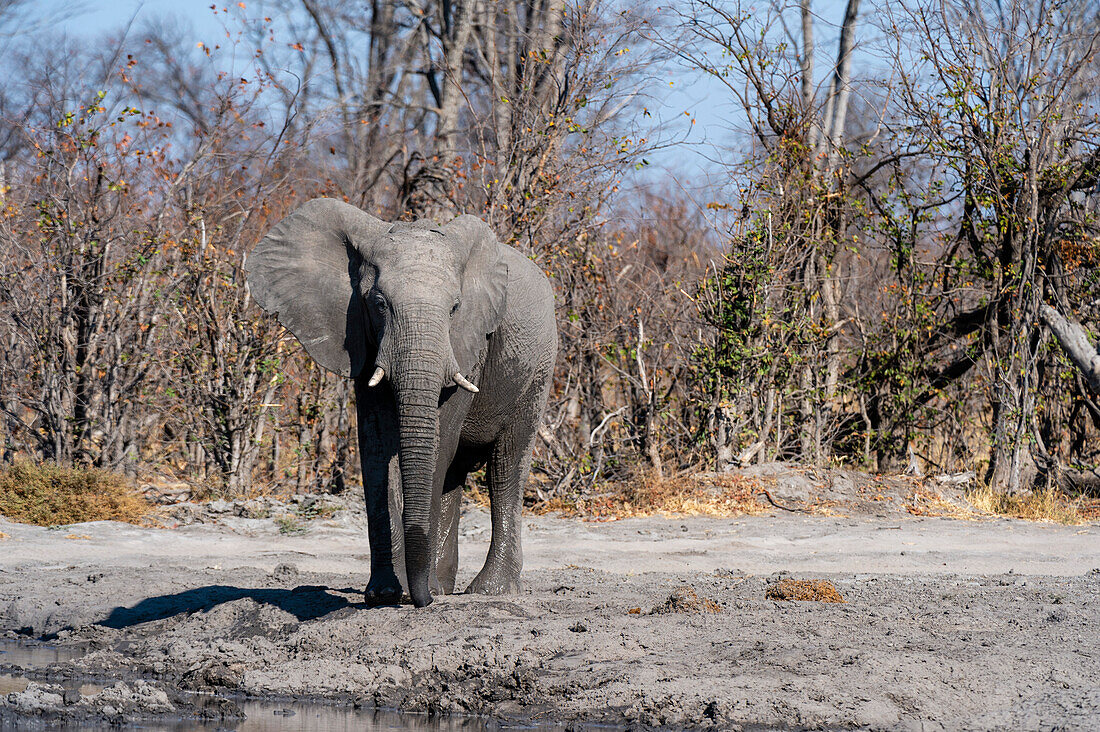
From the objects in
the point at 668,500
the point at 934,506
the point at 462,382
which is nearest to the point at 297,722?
the point at 462,382

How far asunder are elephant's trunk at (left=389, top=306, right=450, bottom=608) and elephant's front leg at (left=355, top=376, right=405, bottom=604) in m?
0.26

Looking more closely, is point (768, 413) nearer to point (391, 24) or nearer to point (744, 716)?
point (744, 716)

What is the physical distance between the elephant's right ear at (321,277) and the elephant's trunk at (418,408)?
0.55 metres

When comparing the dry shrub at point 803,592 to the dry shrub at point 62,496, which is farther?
the dry shrub at point 62,496

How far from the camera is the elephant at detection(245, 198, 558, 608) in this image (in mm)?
5883

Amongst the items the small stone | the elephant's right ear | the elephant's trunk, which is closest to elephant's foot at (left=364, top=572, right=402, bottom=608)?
the elephant's trunk

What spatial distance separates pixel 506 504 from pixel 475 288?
196cm

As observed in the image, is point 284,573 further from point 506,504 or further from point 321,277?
point 321,277

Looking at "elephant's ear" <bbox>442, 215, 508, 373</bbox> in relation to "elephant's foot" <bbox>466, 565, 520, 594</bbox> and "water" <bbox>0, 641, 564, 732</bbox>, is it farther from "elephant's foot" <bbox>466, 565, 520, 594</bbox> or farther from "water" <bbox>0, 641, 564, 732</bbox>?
"water" <bbox>0, 641, 564, 732</bbox>

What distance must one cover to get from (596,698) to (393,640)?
4.11 ft

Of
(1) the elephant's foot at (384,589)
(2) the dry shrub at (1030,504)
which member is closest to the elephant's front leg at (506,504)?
(1) the elephant's foot at (384,589)

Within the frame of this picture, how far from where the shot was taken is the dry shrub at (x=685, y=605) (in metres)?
6.60

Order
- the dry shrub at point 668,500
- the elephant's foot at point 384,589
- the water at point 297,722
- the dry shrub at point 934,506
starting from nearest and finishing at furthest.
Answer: the water at point 297,722, the elephant's foot at point 384,589, the dry shrub at point 668,500, the dry shrub at point 934,506

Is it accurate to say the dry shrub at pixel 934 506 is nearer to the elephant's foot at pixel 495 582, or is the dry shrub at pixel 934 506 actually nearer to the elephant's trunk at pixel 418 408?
the elephant's foot at pixel 495 582
